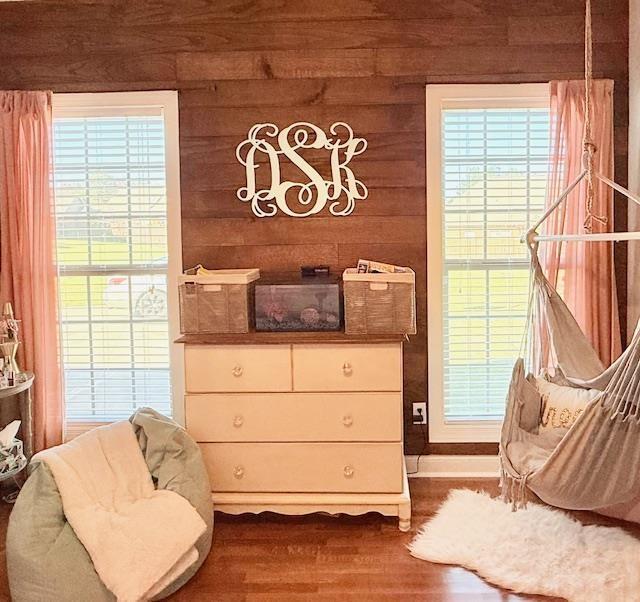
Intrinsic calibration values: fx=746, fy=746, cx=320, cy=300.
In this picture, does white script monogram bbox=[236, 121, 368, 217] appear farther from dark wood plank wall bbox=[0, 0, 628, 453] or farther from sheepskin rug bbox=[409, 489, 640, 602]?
sheepskin rug bbox=[409, 489, 640, 602]

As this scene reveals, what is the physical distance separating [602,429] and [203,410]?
1.61 metres

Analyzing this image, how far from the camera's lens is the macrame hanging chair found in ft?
8.39

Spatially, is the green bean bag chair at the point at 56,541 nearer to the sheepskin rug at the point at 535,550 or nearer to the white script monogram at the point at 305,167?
the sheepskin rug at the point at 535,550

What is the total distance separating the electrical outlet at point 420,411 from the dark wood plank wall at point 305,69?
32 cm

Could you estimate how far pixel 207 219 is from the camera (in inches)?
147

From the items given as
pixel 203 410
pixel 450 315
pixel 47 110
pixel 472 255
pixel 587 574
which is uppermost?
pixel 47 110

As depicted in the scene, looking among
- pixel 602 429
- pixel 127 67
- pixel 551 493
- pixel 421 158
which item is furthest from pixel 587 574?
pixel 127 67

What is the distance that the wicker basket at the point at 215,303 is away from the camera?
3264mm

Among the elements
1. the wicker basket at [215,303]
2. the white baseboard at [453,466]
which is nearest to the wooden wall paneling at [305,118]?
the wicker basket at [215,303]

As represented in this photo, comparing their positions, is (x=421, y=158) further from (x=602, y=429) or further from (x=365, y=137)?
(x=602, y=429)

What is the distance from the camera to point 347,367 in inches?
125

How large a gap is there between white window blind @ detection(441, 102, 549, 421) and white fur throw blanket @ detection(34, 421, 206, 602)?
1569 mm

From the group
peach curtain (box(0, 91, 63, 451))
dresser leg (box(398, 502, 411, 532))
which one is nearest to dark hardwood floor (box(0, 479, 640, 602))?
dresser leg (box(398, 502, 411, 532))

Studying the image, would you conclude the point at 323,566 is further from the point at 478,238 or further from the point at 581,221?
the point at 581,221
